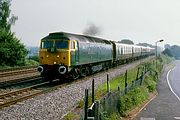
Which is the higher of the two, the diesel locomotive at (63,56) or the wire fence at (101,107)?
the diesel locomotive at (63,56)

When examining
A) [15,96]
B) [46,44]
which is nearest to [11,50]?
[46,44]

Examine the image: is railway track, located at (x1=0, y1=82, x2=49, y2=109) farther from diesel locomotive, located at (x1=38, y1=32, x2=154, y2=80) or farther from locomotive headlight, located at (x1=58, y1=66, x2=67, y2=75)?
diesel locomotive, located at (x1=38, y1=32, x2=154, y2=80)

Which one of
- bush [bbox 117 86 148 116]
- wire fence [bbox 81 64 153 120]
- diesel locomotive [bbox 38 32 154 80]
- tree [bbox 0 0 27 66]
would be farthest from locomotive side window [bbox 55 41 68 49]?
tree [bbox 0 0 27 66]

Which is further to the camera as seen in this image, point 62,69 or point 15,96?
point 62,69

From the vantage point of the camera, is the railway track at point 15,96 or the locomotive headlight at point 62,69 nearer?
the railway track at point 15,96

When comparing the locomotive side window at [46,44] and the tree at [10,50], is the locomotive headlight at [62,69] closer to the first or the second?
the locomotive side window at [46,44]

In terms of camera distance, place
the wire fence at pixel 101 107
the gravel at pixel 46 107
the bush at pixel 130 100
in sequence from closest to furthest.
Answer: the wire fence at pixel 101 107 → the gravel at pixel 46 107 → the bush at pixel 130 100

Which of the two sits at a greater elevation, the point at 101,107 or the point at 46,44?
the point at 46,44

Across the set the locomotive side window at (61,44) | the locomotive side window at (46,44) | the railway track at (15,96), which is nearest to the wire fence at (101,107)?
the railway track at (15,96)

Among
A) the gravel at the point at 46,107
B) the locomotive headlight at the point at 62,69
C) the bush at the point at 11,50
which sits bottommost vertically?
the gravel at the point at 46,107

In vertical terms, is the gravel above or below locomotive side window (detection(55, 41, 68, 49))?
below

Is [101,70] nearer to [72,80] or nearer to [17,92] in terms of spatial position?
[72,80]

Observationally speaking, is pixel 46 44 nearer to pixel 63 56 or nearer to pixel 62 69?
pixel 63 56

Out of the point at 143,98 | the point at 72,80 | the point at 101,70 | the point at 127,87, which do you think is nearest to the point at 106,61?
the point at 101,70
